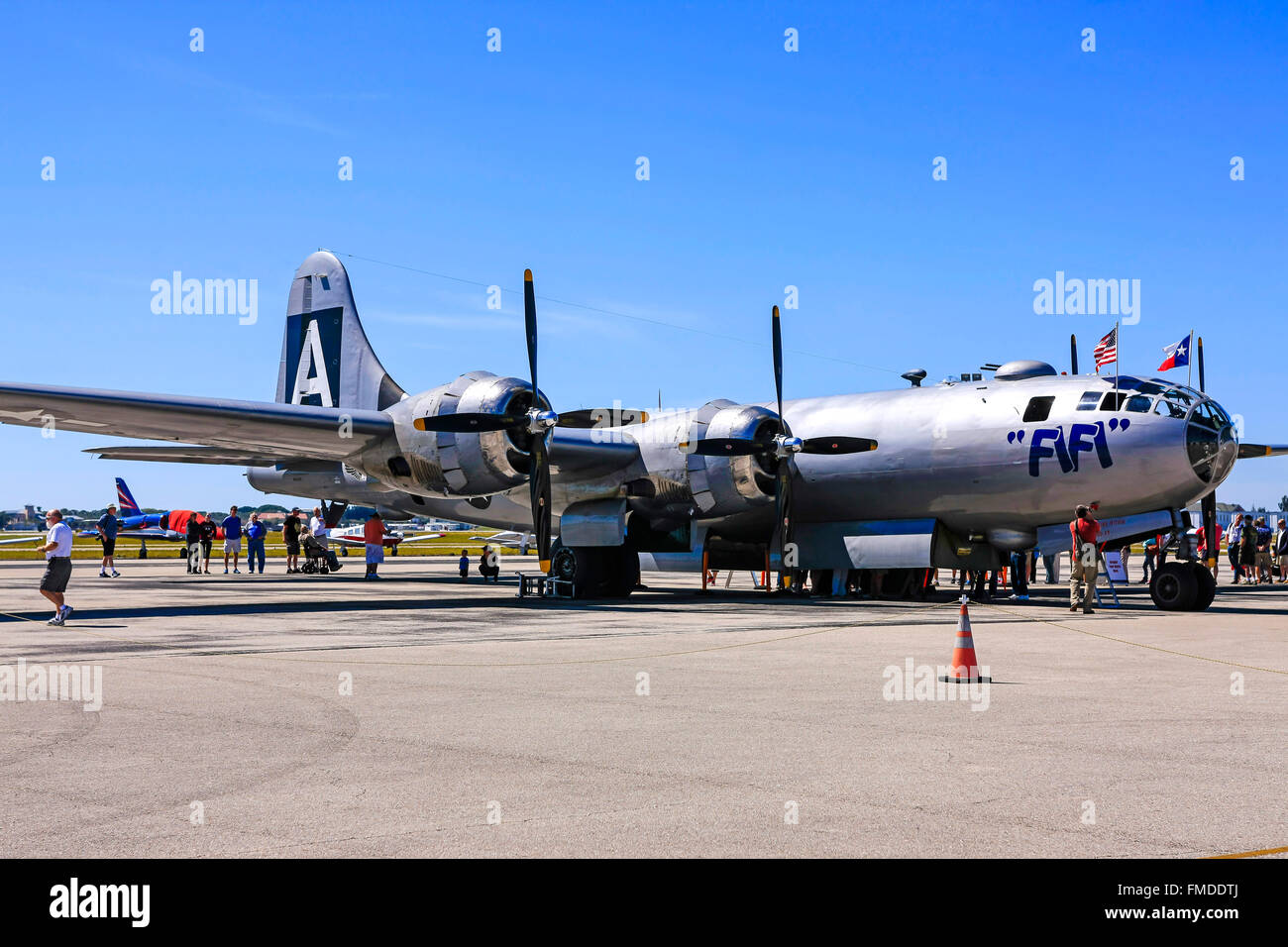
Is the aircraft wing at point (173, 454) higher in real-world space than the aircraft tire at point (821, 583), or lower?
higher

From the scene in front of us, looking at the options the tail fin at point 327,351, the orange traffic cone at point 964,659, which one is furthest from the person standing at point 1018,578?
the orange traffic cone at point 964,659

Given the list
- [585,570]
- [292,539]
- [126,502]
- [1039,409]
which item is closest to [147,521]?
[126,502]

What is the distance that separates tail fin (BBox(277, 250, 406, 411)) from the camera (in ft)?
100

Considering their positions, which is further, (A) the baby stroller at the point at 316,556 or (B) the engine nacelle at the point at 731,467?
(A) the baby stroller at the point at 316,556

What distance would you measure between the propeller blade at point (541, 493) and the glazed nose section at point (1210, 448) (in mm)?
12285

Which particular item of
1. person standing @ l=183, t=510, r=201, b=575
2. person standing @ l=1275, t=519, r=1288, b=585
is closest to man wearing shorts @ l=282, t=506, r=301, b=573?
person standing @ l=183, t=510, r=201, b=575

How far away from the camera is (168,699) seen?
975 cm

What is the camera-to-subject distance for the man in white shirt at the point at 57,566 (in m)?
17.5

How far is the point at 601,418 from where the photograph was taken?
29109 mm

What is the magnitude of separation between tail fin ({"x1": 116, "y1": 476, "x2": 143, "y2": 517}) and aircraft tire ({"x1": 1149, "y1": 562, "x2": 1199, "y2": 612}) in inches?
2994

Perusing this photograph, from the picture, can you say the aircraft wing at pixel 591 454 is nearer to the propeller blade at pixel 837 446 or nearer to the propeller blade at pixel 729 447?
the propeller blade at pixel 729 447

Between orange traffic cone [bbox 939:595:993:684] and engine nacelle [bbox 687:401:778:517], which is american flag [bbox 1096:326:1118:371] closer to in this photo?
engine nacelle [bbox 687:401:778:517]

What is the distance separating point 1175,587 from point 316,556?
96.1ft
